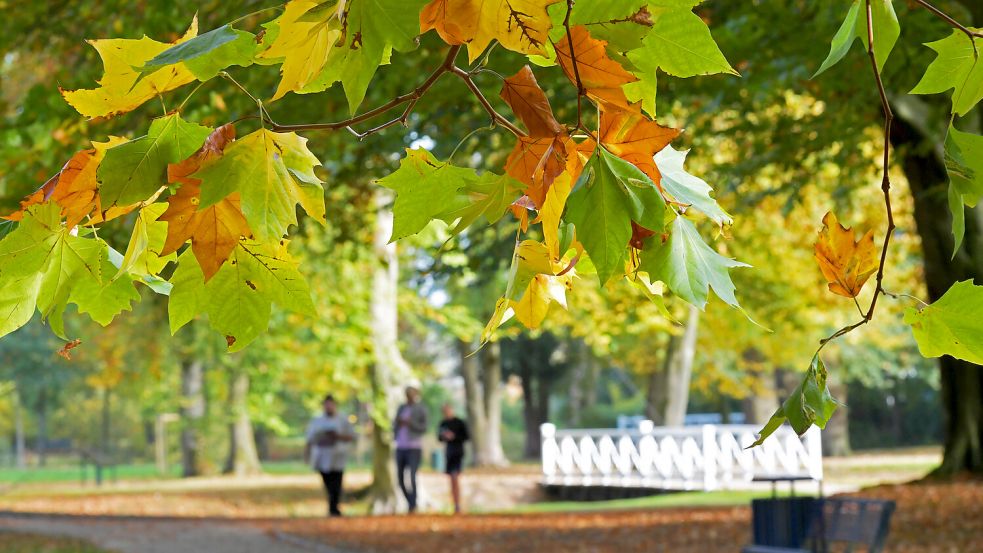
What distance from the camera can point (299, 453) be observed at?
5597 centimetres

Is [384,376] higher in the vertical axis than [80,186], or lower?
higher

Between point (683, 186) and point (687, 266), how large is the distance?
0.10 meters

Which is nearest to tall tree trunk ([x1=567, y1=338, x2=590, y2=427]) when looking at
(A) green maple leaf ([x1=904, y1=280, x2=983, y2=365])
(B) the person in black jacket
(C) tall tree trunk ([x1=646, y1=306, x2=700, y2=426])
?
(C) tall tree trunk ([x1=646, y1=306, x2=700, y2=426])

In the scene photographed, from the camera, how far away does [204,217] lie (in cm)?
106

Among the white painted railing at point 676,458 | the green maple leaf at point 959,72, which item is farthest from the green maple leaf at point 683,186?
the white painted railing at point 676,458

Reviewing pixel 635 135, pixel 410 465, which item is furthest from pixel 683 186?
pixel 410 465

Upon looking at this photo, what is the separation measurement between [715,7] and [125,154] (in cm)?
814

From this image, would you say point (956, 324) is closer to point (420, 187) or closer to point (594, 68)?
point (594, 68)

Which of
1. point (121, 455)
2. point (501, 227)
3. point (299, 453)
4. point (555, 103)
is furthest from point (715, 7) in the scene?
point (121, 455)

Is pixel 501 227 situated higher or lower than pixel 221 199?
higher

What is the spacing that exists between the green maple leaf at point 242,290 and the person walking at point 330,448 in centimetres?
1468

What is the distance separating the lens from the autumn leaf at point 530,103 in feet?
3.42

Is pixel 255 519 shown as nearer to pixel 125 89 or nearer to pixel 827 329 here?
pixel 125 89

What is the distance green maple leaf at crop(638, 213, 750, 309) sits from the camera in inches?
39.6
